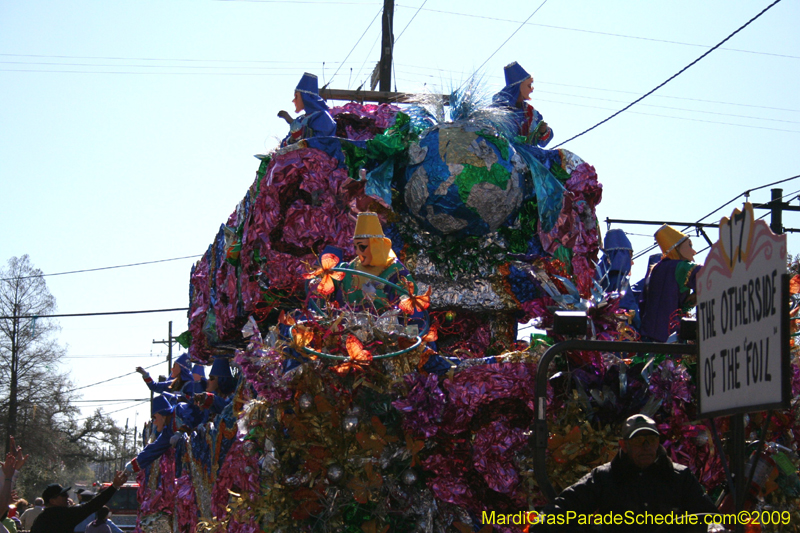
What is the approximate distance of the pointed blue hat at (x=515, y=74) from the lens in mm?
8812

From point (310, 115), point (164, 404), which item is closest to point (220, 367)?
point (164, 404)

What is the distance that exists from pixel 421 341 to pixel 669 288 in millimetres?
2064

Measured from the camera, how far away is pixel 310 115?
27.7 ft

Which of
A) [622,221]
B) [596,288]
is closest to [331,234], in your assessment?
[596,288]

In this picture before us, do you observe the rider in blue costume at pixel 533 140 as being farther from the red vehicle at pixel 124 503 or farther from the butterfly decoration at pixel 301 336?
the red vehicle at pixel 124 503

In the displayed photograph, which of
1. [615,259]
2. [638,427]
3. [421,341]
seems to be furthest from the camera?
[615,259]

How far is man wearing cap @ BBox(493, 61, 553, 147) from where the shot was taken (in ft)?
28.7

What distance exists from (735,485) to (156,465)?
823 cm

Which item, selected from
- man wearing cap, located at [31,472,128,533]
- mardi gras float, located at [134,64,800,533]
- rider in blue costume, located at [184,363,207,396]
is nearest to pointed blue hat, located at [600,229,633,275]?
mardi gras float, located at [134,64,800,533]

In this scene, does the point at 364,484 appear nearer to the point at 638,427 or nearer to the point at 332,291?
the point at 332,291

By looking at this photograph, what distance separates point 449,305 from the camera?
8.12m

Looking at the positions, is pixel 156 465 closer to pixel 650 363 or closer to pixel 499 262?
pixel 499 262

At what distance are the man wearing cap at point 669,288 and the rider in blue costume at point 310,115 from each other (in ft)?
10.5

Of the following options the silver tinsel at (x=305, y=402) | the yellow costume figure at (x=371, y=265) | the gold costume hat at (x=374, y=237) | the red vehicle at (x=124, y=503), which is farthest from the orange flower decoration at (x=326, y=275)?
the red vehicle at (x=124, y=503)
